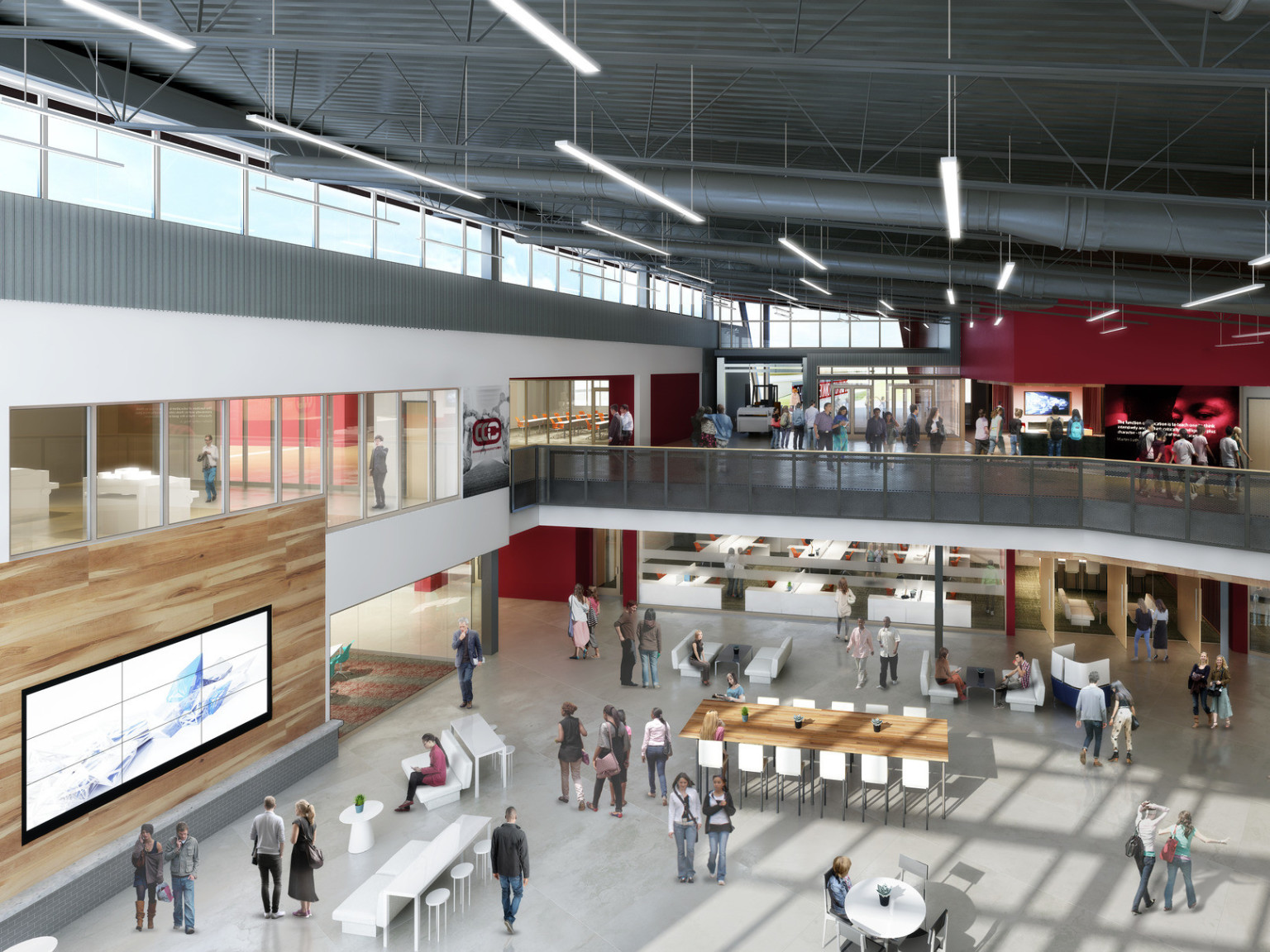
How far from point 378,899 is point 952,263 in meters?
18.6

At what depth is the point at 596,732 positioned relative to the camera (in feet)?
48.9

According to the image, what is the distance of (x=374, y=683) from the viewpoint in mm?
16719

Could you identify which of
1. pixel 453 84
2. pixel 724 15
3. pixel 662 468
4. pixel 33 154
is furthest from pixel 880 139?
A: pixel 33 154

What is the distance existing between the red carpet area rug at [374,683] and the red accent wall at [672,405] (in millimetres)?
14050

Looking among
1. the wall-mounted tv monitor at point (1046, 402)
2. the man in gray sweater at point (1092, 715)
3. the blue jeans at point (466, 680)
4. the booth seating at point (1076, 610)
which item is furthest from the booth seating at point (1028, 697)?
the wall-mounted tv monitor at point (1046, 402)

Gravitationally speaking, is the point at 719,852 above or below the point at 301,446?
below

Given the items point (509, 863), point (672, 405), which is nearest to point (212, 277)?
point (509, 863)

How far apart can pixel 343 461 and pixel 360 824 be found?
572 cm

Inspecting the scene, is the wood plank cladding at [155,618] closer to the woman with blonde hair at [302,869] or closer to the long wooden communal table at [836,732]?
the woman with blonde hair at [302,869]

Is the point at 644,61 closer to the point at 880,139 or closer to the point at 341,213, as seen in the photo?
the point at 880,139

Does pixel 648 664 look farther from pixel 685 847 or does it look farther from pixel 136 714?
pixel 136 714

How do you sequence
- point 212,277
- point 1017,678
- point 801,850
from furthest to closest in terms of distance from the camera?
point 1017,678
point 212,277
point 801,850

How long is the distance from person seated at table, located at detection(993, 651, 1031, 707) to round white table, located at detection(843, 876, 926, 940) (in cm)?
808

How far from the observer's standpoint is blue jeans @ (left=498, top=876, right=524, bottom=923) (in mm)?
9398
